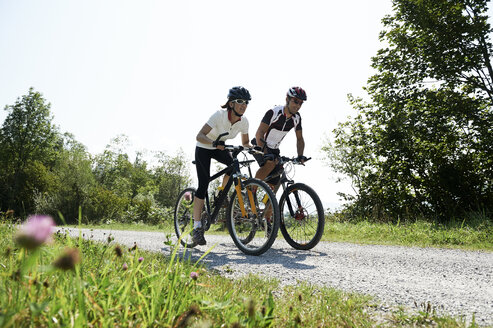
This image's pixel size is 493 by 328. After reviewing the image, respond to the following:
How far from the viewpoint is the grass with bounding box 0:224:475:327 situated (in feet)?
4.69

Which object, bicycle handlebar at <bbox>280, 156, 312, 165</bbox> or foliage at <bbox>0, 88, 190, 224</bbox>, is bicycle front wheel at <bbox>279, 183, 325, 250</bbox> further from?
foliage at <bbox>0, 88, 190, 224</bbox>

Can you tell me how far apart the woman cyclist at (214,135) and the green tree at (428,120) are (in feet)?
27.6

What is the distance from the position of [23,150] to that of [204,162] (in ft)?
143

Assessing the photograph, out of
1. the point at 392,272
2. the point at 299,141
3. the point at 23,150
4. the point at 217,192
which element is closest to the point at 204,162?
the point at 217,192

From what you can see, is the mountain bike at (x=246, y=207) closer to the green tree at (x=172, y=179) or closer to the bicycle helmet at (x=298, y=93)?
Result: the bicycle helmet at (x=298, y=93)

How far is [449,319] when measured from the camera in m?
2.11

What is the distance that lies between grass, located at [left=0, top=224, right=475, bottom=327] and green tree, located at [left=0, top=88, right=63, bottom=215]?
42.6 m

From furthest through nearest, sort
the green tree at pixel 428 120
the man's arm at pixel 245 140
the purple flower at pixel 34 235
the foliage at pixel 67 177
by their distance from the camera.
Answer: the foliage at pixel 67 177 < the green tree at pixel 428 120 < the man's arm at pixel 245 140 < the purple flower at pixel 34 235

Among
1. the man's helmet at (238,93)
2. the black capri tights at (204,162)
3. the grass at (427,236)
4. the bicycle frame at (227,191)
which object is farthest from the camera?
the grass at (427,236)

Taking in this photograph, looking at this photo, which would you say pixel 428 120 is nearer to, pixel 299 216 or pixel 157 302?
pixel 299 216

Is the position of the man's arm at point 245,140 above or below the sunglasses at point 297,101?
below

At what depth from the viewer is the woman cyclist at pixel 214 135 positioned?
17.6ft

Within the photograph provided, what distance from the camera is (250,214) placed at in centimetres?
518

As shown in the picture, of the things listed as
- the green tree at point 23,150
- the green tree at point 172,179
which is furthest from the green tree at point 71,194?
the green tree at point 172,179
